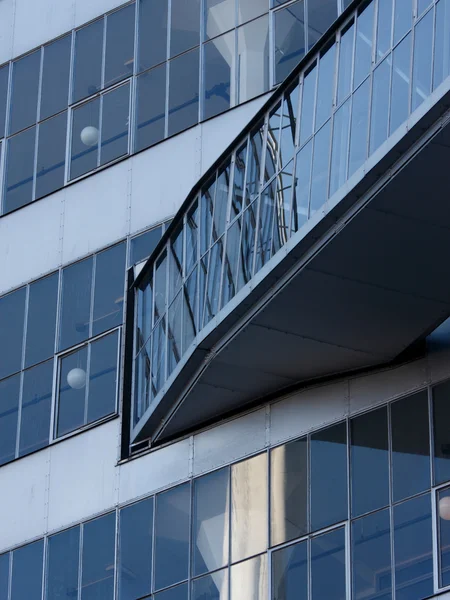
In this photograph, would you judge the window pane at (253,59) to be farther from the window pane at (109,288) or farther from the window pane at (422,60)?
the window pane at (422,60)

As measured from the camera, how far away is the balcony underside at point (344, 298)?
17.1 meters

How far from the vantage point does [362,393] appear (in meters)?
21.6

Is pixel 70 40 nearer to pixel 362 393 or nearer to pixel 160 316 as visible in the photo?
pixel 160 316

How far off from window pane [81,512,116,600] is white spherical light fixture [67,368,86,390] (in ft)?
8.68

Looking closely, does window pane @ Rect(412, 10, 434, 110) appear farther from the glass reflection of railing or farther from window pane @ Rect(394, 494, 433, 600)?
window pane @ Rect(394, 494, 433, 600)

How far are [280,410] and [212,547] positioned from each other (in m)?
2.23

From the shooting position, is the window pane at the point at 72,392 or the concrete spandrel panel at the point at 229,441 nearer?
the concrete spandrel panel at the point at 229,441

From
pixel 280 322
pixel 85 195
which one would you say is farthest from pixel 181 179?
pixel 280 322

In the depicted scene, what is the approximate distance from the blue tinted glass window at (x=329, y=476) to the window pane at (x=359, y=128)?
4.96 meters

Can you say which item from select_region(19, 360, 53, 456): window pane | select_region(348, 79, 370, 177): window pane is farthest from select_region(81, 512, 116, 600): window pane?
select_region(348, 79, 370, 177): window pane

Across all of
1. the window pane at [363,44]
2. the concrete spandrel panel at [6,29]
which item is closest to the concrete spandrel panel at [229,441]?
the window pane at [363,44]

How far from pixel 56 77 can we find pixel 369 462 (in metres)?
12.2

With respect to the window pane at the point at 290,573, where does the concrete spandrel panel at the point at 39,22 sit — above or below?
above

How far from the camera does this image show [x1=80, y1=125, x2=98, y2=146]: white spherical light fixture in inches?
1130
